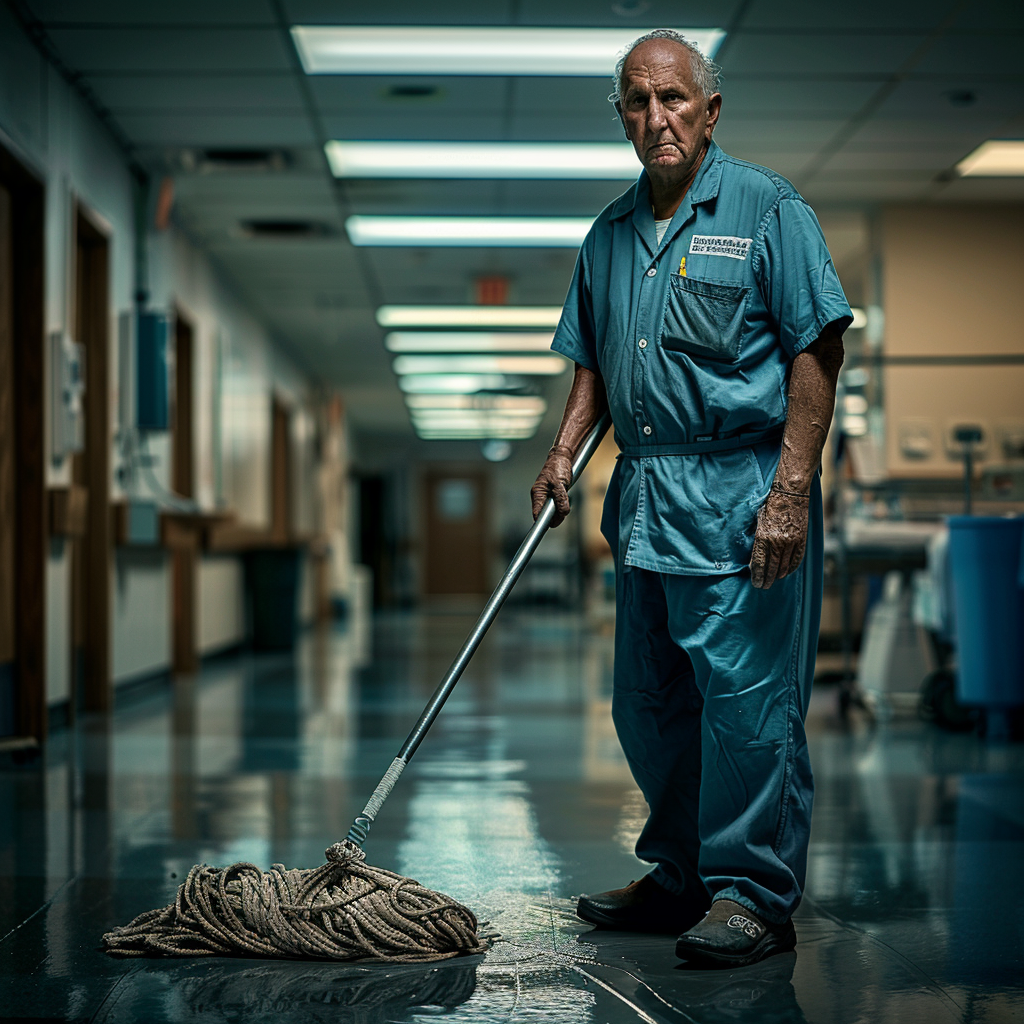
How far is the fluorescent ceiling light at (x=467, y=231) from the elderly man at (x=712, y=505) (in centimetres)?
524

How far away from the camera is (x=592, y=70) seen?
501 centimetres

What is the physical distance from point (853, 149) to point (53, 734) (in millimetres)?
4587

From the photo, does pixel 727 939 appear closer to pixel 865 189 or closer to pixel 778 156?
pixel 778 156

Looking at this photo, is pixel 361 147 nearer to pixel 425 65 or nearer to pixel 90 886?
pixel 425 65

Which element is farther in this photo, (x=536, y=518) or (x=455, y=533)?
(x=455, y=533)

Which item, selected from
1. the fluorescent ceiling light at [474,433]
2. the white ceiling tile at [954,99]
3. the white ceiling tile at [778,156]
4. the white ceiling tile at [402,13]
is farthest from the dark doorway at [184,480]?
the fluorescent ceiling light at [474,433]

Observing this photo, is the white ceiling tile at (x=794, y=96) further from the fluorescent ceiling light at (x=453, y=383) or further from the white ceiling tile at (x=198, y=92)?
the fluorescent ceiling light at (x=453, y=383)

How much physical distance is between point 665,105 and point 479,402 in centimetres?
1260

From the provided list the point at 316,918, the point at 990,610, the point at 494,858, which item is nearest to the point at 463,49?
the point at 990,610

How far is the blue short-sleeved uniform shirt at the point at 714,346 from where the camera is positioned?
189 centimetres

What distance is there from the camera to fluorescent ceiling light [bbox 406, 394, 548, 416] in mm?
14094

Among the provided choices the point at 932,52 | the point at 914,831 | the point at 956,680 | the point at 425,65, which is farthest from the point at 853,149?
the point at 914,831

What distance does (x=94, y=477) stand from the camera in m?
5.68

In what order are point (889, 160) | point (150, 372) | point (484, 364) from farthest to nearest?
point (484, 364), point (889, 160), point (150, 372)
